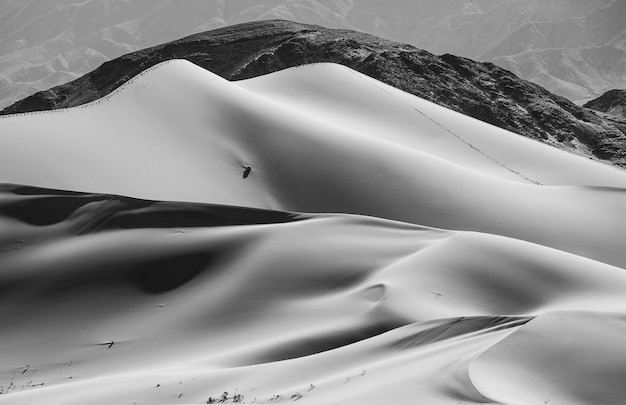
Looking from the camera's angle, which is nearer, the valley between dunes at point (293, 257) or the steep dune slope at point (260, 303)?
the valley between dunes at point (293, 257)

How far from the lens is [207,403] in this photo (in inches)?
423

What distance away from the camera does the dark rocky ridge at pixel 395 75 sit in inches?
2295

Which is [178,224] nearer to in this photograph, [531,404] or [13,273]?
[13,273]

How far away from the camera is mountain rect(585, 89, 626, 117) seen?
83750 millimetres

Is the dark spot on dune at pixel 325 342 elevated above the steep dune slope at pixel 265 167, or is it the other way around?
the steep dune slope at pixel 265 167

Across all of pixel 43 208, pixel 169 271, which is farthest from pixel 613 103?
pixel 169 271

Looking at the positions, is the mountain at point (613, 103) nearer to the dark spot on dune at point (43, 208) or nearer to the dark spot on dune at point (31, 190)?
the dark spot on dune at point (31, 190)

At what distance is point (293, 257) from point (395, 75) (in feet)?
135

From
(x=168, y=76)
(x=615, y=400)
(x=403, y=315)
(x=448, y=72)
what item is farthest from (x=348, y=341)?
(x=448, y=72)

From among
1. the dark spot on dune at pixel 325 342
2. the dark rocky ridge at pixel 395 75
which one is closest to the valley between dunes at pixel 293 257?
the dark spot on dune at pixel 325 342

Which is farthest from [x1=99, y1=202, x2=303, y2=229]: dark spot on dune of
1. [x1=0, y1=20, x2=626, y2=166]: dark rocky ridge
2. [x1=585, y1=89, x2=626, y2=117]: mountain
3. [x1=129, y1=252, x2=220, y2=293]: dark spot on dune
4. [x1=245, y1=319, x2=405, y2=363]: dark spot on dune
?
[x1=585, y1=89, x2=626, y2=117]: mountain

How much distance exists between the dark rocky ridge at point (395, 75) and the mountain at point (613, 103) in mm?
17663

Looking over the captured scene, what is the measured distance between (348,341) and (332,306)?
1.87 meters

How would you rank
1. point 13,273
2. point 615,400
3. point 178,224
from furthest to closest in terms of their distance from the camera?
point 178,224 < point 13,273 < point 615,400
